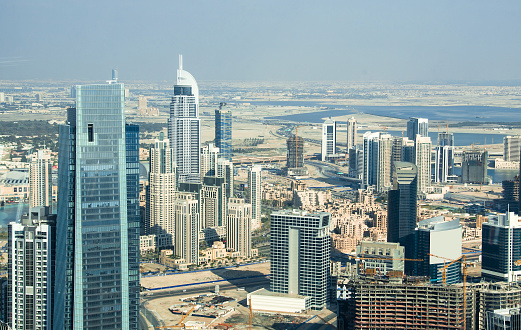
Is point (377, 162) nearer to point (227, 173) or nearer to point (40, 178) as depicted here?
point (227, 173)

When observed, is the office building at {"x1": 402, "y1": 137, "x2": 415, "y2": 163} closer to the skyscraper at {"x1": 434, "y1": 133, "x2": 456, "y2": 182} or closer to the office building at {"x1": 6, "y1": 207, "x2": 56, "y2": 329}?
the skyscraper at {"x1": 434, "y1": 133, "x2": 456, "y2": 182}

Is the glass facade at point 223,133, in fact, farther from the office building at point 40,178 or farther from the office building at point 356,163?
the office building at point 40,178

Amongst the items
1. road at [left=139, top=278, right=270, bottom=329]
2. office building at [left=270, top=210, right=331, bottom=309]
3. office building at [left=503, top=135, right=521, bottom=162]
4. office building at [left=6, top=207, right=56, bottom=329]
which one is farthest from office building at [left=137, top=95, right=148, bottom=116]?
office building at [left=503, top=135, right=521, bottom=162]

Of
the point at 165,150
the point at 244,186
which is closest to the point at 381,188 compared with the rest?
the point at 244,186

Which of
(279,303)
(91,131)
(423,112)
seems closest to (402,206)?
(279,303)

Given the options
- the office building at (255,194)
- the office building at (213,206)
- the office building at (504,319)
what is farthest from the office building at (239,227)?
the office building at (504,319)

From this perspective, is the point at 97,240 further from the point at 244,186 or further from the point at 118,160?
the point at 244,186
